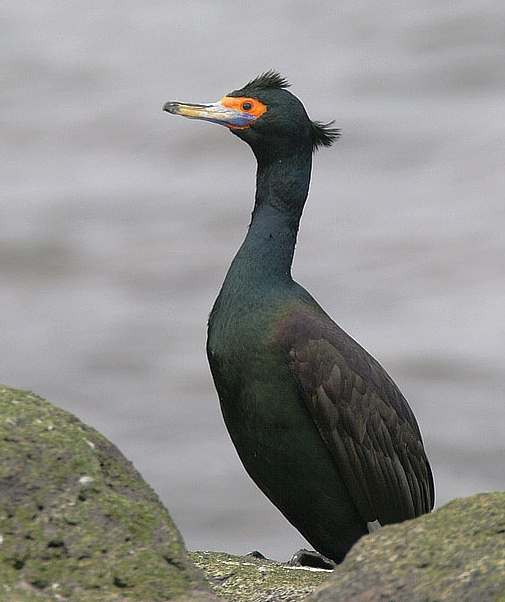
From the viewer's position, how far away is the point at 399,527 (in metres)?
2.58

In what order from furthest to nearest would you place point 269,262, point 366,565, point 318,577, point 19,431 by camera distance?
point 269,262 → point 318,577 → point 19,431 → point 366,565

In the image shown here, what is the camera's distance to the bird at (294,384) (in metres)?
5.03

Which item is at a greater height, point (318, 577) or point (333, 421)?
point (333, 421)

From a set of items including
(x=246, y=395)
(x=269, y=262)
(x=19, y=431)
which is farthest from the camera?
(x=269, y=262)

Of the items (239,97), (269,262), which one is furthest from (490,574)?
(239,97)

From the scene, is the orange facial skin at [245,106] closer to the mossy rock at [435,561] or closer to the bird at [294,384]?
the bird at [294,384]

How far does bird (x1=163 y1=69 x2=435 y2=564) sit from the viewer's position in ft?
16.5

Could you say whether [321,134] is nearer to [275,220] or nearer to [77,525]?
[275,220]

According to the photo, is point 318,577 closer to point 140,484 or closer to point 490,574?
point 140,484

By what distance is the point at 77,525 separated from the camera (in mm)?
2541

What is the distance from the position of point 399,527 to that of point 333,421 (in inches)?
99.7

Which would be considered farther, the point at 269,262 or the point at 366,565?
the point at 269,262

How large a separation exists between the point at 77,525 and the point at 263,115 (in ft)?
10.7

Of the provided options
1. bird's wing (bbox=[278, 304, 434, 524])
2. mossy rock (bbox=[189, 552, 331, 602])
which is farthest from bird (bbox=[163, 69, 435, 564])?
mossy rock (bbox=[189, 552, 331, 602])
